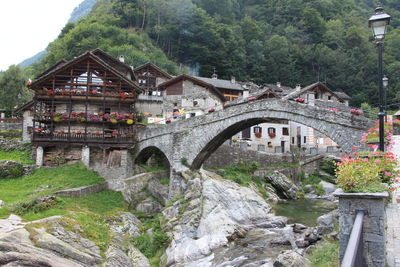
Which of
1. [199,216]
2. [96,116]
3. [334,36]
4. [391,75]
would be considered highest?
[334,36]

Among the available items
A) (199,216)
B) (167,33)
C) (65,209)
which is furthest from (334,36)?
(65,209)

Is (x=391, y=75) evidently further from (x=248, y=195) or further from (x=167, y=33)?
(x=248, y=195)

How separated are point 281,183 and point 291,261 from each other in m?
18.9

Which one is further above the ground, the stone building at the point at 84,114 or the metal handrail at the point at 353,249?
the stone building at the point at 84,114

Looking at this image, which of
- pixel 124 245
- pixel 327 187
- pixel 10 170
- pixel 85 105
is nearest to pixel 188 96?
pixel 85 105

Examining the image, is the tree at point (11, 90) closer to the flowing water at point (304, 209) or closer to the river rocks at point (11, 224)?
the river rocks at point (11, 224)

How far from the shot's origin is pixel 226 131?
2084 cm

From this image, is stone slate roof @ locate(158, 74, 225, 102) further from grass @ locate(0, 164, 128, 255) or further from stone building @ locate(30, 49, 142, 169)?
grass @ locate(0, 164, 128, 255)

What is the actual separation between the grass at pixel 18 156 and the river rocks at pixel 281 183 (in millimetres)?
18371

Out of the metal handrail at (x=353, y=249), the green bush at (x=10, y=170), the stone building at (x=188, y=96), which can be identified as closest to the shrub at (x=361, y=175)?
the metal handrail at (x=353, y=249)

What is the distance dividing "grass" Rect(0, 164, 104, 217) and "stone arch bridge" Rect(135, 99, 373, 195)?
4.36 m

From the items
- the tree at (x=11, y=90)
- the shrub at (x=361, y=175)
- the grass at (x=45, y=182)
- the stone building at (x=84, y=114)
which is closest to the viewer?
the shrub at (x=361, y=175)

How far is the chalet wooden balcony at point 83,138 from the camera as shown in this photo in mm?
23703

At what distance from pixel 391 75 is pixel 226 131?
50.3 meters
